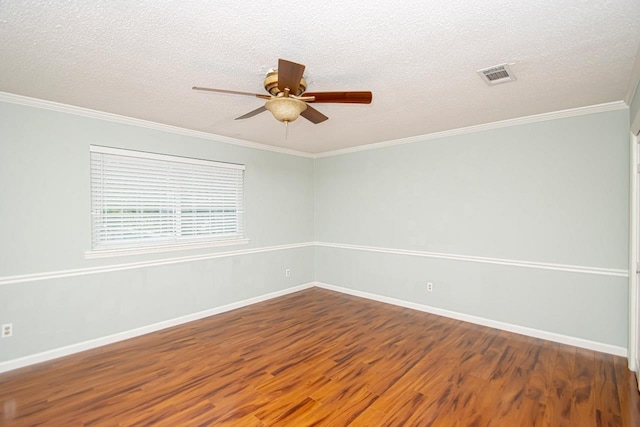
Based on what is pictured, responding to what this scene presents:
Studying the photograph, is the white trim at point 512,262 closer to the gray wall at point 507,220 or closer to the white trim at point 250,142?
the gray wall at point 507,220

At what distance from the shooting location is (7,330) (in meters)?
2.87

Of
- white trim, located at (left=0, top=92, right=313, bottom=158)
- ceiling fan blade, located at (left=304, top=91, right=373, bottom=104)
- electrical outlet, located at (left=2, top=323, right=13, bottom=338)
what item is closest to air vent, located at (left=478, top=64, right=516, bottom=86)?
ceiling fan blade, located at (left=304, top=91, right=373, bottom=104)

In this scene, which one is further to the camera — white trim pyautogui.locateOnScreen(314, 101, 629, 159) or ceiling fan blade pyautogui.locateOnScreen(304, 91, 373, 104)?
white trim pyautogui.locateOnScreen(314, 101, 629, 159)

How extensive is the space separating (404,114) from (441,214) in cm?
165

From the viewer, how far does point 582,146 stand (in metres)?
3.32

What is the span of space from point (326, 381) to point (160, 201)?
291 centimetres

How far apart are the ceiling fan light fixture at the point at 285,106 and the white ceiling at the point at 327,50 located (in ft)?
1.08

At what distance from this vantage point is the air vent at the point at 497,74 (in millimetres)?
2346

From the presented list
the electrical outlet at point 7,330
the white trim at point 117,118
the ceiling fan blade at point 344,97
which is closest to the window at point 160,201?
the white trim at point 117,118

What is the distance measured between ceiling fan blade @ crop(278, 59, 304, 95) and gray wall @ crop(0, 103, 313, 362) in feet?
8.53

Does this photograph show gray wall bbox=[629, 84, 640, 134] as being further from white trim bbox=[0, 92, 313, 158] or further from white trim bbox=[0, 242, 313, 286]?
white trim bbox=[0, 242, 313, 286]

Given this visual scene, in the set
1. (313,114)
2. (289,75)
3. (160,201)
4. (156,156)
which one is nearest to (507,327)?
(313,114)

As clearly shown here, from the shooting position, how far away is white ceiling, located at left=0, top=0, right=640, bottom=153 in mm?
1664

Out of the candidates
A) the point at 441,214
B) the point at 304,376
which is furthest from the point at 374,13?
the point at 441,214
